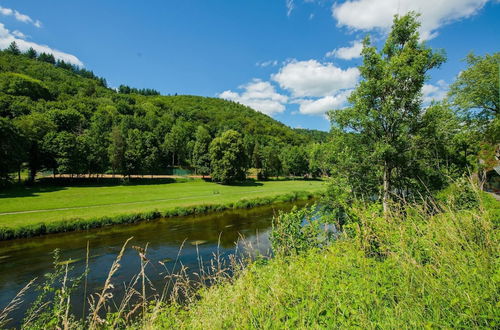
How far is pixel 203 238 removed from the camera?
21734 mm

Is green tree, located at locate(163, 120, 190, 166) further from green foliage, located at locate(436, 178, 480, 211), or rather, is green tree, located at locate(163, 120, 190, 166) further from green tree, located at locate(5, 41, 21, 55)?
green tree, located at locate(5, 41, 21, 55)

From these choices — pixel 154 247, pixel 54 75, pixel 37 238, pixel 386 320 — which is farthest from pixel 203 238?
pixel 54 75

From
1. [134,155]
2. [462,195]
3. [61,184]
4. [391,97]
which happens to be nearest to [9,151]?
[61,184]

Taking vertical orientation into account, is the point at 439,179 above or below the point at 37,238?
above

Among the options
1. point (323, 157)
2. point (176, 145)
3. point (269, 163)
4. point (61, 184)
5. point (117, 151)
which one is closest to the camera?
point (323, 157)

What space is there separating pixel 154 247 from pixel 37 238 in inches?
441

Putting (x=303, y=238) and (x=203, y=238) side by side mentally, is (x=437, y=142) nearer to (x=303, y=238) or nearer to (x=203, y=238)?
(x=303, y=238)

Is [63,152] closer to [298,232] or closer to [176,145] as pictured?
[176,145]

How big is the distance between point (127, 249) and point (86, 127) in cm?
9252

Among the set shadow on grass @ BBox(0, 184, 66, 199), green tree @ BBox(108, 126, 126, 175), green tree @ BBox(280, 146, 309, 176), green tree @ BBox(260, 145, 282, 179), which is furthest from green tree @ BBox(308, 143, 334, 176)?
green tree @ BBox(280, 146, 309, 176)

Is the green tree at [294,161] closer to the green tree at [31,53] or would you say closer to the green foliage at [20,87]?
the green foliage at [20,87]

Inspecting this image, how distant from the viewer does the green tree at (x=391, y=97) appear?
480 inches

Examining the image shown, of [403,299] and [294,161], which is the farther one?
[294,161]

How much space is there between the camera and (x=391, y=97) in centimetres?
1229
